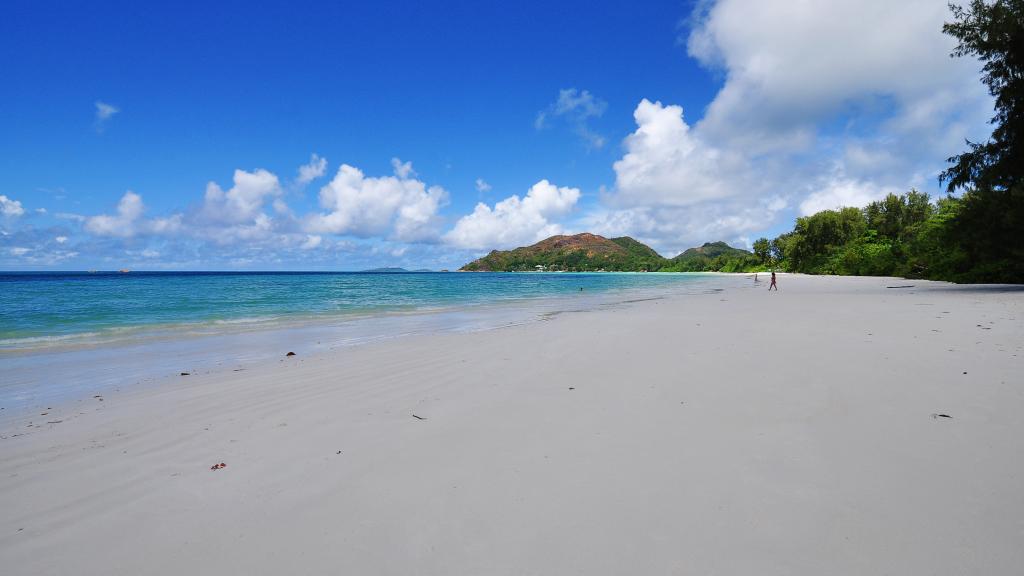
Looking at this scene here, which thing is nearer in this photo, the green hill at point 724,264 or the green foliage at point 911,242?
the green foliage at point 911,242

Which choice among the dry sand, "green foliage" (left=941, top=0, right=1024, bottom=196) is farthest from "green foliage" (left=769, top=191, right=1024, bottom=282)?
the dry sand

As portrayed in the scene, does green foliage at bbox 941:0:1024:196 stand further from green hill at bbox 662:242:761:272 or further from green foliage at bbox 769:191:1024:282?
green hill at bbox 662:242:761:272

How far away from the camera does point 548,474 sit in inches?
131

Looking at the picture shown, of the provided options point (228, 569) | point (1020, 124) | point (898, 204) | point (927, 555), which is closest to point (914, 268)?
point (1020, 124)

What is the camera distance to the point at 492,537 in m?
2.57

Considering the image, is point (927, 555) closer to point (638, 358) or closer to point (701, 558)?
point (701, 558)

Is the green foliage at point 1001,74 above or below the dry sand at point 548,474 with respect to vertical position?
above

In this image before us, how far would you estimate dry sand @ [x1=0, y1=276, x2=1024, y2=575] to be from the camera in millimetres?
2416

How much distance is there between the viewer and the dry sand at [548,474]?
242 centimetres

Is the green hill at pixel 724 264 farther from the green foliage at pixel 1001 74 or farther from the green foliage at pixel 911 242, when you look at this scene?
the green foliage at pixel 1001 74

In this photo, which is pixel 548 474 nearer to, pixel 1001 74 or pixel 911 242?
pixel 1001 74

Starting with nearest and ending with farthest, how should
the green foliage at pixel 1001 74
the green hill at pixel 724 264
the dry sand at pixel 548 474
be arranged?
the dry sand at pixel 548 474, the green foliage at pixel 1001 74, the green hill at pixel 724 264

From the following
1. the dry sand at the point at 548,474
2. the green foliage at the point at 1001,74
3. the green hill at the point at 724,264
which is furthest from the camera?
the green hill at the point at 724,264

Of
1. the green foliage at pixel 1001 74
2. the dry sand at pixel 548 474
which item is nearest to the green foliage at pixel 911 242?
the green foliage at pixel 1001 74
